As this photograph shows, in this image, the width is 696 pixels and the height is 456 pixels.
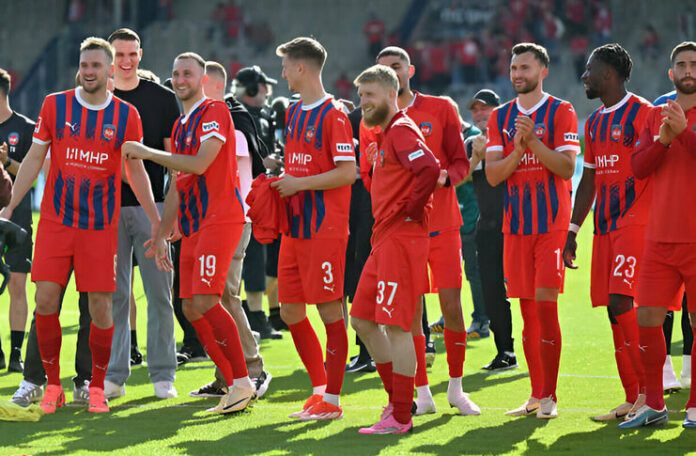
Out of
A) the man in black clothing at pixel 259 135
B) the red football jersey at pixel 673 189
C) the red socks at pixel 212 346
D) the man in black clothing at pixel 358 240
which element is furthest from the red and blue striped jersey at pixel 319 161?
Answer: the man in black clothing at pixel 259 135

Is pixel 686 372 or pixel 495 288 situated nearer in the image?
pixel 686 372

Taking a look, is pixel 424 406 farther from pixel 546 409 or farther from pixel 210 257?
pixel 210 257

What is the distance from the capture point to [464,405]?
22.7 ft

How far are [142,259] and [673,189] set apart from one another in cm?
341

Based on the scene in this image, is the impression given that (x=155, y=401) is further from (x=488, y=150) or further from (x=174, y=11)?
(x=174, y=11)

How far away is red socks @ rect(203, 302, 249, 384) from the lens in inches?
271

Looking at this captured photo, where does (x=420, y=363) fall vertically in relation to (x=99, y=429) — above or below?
above

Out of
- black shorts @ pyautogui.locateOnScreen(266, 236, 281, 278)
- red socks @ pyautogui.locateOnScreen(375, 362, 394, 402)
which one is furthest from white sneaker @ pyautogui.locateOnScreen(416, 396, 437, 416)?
black shorts @ pyautogui.locateOnScreen(266, 236, 281, 278)

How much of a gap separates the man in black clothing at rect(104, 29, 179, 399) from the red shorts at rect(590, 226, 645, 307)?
2.82 meters

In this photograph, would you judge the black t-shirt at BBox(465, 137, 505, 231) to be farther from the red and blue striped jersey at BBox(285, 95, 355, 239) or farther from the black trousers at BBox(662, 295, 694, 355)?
the red and blue striped jersey at BBox(285, 95, 355, 239)

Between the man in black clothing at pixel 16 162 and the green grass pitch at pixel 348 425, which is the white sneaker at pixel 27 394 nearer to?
the green grass pitch at pixel 348 425

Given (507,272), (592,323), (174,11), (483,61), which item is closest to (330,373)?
(507,272)

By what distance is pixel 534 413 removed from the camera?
6.85 meters

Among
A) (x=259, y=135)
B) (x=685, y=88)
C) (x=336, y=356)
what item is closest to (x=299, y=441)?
(x=336, y=356)
